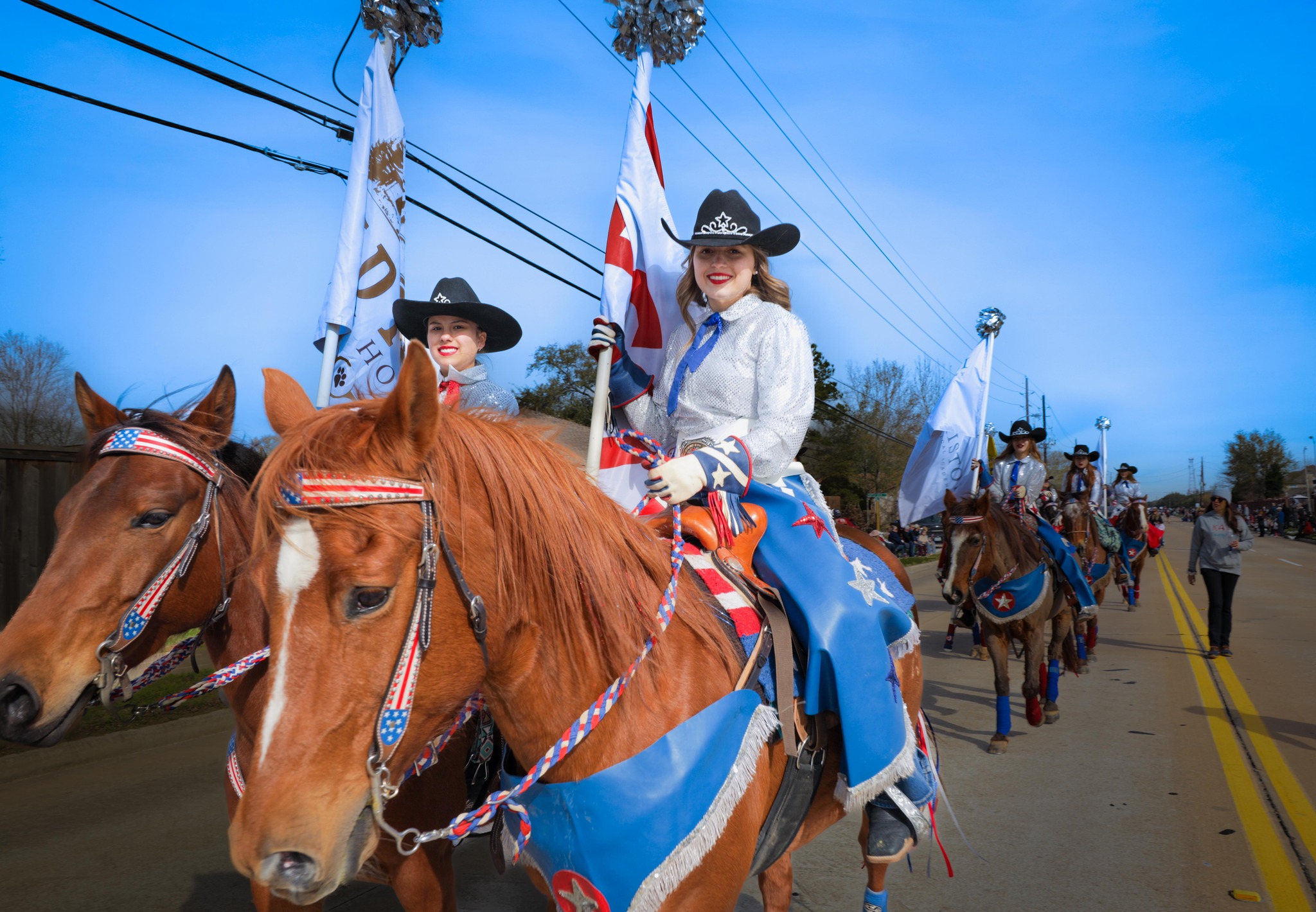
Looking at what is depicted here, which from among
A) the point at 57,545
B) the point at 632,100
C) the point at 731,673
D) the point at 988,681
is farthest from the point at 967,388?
the point at 57,545

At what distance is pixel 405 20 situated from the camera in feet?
12.3

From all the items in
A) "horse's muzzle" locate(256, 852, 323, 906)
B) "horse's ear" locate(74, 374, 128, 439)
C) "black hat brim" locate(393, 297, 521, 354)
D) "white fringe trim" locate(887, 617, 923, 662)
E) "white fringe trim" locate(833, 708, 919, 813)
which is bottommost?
"white fringe trim" locate(833, 708, 919, 813)

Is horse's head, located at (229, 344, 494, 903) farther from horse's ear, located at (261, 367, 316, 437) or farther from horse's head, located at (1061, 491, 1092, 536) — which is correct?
horse's head, located at (1061, 491, 1092, 536)

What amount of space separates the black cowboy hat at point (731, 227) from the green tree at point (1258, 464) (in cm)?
8807

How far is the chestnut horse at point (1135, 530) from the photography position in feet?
48.7

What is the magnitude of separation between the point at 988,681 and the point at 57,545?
9.25 m

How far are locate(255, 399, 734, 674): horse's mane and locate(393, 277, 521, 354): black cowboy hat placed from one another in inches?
62.3

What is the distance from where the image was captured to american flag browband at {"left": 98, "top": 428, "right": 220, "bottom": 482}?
238 cm

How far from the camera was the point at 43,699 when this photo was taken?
2.05m

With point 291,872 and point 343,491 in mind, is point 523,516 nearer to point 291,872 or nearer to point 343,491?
point 343,491

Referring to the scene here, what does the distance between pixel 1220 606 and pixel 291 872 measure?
483 inches

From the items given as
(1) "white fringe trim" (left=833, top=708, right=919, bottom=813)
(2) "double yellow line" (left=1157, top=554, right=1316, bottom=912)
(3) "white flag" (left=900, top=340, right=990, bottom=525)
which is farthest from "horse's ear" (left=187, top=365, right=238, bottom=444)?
(3) "white flag" (left=900, top=340, right=990, bottom=525)

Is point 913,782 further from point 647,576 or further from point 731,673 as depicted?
point 647,576

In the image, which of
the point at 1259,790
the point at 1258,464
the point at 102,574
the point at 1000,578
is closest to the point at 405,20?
the point at 102,574
